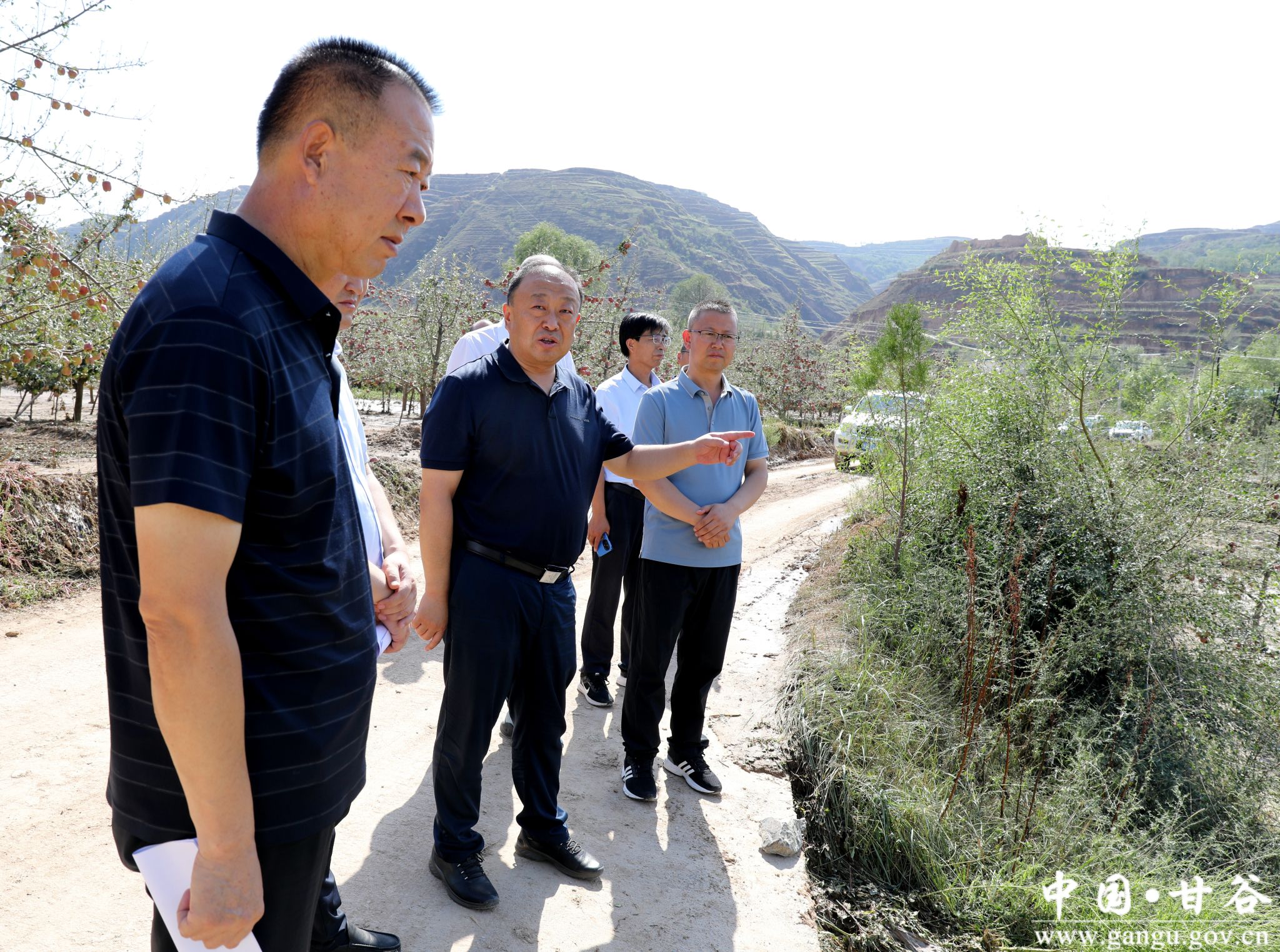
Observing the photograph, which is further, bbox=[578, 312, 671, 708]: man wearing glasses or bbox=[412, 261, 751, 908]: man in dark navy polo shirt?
bbox=[578, 312, 671, 708]: man wearing glasses

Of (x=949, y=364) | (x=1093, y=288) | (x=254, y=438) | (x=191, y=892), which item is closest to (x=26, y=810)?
(x=191, y=892)

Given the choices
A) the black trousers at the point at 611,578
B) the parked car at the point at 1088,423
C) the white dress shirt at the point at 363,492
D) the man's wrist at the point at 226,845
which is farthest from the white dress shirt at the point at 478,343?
the parked car at the point at 1088,423

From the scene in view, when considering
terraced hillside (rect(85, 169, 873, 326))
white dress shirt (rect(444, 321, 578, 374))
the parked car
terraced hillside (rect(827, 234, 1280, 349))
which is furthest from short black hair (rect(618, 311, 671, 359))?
terraced hillside (rect(85, 169, 873, 326))

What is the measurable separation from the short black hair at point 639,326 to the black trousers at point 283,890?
149 inches

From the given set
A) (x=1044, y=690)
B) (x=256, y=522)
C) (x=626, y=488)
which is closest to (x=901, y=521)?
(x=1044, y=690)

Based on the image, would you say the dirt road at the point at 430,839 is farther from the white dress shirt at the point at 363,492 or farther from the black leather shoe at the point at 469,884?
the white dress shirt at the point at 363,492

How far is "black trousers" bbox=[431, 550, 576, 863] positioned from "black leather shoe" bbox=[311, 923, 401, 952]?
34 cm

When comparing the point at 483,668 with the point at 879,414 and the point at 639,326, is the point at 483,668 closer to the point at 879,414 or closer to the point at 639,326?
the point at 639,326

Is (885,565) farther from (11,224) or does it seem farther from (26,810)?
(11,224)

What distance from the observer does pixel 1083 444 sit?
571 centimetres

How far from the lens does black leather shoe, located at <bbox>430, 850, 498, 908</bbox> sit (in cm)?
261

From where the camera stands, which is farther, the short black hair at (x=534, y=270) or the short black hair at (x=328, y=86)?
the short black hair at (x=534, y=270)

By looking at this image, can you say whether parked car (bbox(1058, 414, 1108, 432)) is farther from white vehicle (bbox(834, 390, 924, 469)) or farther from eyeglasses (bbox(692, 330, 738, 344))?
eyeglasses (bbox(692, 330, 738, 344))

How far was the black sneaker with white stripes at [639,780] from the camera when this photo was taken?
3.53m
